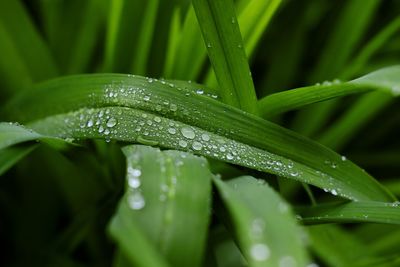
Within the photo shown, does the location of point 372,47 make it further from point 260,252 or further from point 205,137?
point 260,252

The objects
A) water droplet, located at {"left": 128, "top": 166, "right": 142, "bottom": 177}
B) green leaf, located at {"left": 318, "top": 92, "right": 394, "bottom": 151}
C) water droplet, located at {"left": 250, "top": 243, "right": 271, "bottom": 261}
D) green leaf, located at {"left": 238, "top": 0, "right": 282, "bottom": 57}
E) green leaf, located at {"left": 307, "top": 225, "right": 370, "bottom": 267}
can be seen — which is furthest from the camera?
green leaf, located at {"left": 318, "top": 92, "right": 394, "bottom": 151}

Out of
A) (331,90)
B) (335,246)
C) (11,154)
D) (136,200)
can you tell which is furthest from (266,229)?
(335,246)

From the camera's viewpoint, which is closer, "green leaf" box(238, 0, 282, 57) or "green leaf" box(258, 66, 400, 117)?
"green leaf" box(258, 66, 400, 117)

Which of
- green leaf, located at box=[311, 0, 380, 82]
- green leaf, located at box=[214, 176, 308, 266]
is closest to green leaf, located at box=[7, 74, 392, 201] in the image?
green leaf, located at box=[214, 176, 308, 266]

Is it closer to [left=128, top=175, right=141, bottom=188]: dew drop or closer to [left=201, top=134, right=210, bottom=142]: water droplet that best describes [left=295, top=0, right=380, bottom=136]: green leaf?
[left=201, top=134, right=210, bottom=142]: water droplet

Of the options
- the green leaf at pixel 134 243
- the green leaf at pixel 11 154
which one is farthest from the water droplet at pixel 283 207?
the green leaf at pixel 11 154

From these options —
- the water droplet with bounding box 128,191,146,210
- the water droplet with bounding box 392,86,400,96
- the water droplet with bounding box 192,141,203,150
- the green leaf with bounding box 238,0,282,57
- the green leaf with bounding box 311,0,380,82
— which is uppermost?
the green leaf with bounding box 311,0,380,82

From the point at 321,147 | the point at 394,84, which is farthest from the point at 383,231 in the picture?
the point at 394,84
